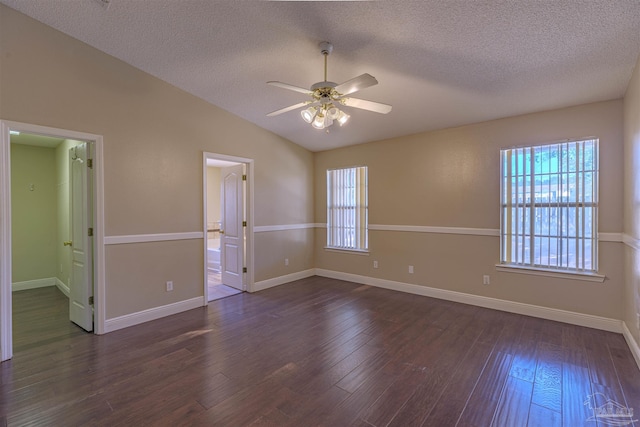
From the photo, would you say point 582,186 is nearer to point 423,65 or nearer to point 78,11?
point 423,65

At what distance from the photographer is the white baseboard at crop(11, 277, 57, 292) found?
16.3 ft

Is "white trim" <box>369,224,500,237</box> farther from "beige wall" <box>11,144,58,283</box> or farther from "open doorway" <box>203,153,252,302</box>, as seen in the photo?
"beige wall" <box>11,144,58,283</box>

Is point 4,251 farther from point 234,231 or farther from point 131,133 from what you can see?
point 234,231

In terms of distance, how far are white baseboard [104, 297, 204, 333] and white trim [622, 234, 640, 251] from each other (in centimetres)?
483

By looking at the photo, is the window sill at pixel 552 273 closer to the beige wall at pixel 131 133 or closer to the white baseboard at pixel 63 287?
the beige wall at pixel 131 133

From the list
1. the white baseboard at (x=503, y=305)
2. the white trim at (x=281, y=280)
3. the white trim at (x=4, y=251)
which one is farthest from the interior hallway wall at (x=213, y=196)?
the white trim at (x=4, y=251)

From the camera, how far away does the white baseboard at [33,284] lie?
497 cm

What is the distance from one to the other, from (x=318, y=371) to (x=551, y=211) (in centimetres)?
334

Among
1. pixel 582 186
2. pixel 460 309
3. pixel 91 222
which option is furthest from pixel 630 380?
pixel 91 222

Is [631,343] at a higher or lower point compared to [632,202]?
lower

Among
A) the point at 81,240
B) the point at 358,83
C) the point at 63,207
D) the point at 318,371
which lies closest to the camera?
the point at 358,83

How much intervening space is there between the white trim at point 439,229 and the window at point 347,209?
34 cm

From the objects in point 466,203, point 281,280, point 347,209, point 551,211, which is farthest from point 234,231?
point 551,211

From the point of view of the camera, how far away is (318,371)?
2484mm
